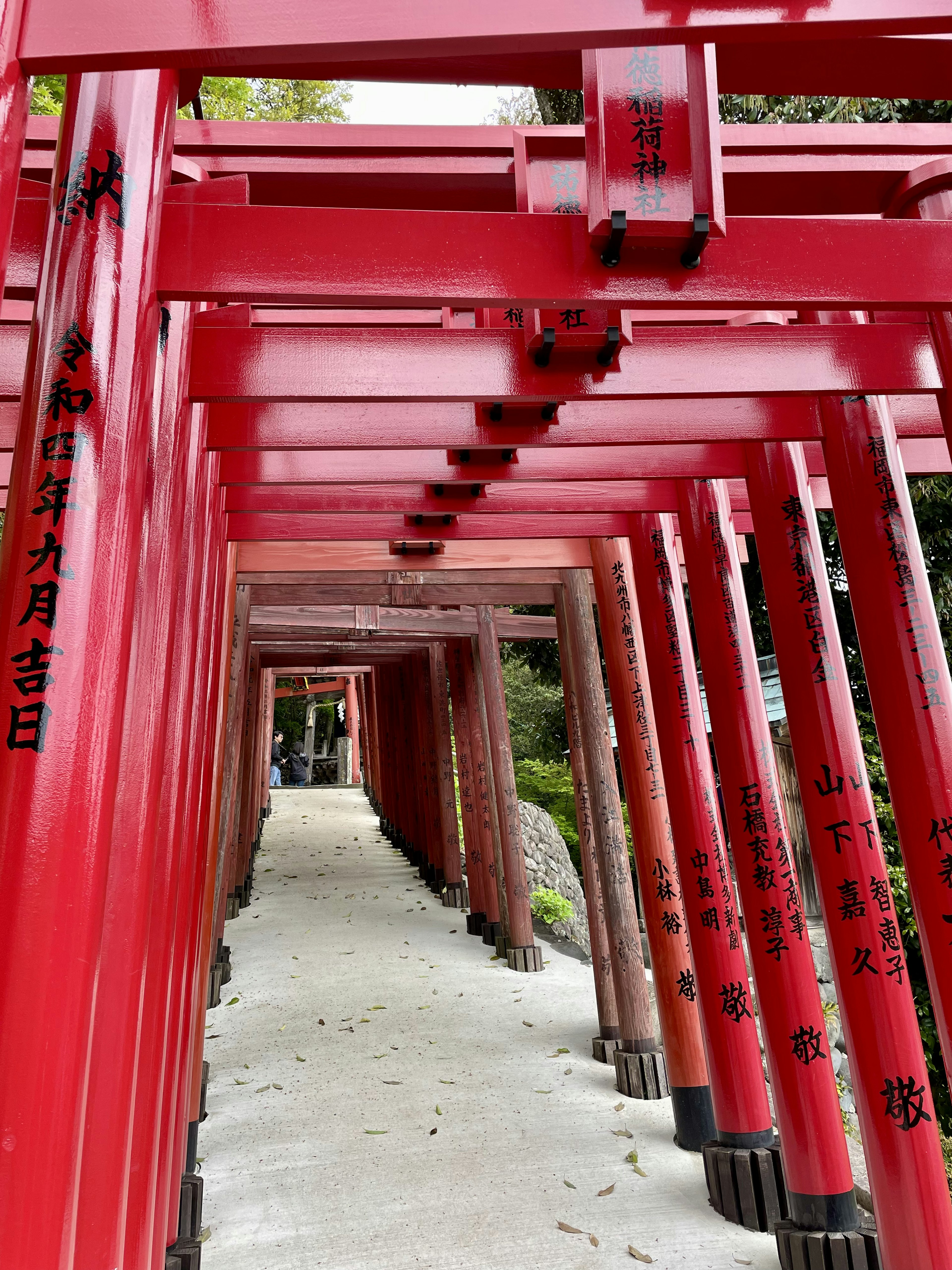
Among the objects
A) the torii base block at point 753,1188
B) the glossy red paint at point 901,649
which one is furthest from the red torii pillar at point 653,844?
the glossy red paint at point 901,649

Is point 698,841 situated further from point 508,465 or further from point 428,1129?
point 428,1129

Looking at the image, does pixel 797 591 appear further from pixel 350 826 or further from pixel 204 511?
pixel 350 826

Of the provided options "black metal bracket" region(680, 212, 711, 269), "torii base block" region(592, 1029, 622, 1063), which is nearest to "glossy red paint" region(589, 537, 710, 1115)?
"torii base block" region(592, 1029, 622, 1063)

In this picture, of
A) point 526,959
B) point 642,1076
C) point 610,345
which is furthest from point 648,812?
point 526,959

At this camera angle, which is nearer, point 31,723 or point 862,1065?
point 31,723

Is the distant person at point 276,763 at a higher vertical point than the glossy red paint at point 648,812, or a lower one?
higher

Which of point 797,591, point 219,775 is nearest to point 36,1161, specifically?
point 797,591

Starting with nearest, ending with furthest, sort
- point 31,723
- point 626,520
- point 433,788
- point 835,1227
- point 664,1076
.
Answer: point 31,723
point 835,1227
point 626,520
point 664,1076
point 433,788

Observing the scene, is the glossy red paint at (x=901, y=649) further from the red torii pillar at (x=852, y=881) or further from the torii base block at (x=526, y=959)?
the torii base block at (x=526, y=959)

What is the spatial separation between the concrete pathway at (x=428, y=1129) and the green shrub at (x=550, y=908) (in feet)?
9.59

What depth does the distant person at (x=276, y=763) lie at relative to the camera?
26.0m

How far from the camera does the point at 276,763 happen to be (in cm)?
2620

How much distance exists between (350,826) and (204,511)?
51.2 ft

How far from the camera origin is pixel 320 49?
1.87m
